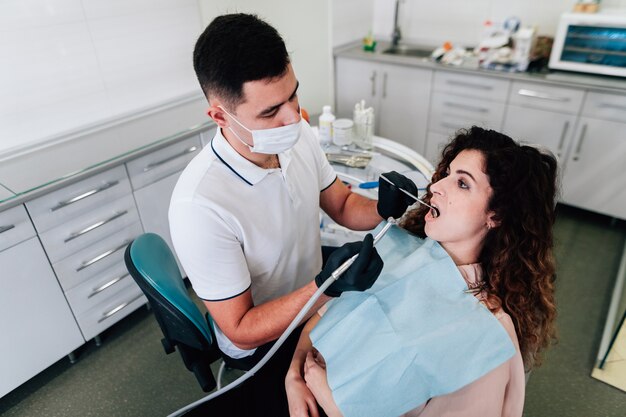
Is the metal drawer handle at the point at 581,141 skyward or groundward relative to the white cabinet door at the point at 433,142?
skyward

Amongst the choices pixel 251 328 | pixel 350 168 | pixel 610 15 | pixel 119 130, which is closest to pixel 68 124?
pixel 119 130

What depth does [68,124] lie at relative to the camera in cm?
202

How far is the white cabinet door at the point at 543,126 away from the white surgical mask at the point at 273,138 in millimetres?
1925

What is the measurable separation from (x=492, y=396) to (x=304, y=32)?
2.64 meters

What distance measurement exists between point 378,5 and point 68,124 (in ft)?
8.64

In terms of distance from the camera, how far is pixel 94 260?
1846mm

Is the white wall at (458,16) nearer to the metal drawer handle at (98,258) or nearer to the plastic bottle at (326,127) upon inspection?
the plastic bottle at (326,127)

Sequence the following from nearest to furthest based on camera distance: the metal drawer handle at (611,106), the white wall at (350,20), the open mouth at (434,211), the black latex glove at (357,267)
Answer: the black latex glove at (357,267) < the open mouth at (434,211) < the metal drawer handle at (611,106) < the white wall at (350,20)

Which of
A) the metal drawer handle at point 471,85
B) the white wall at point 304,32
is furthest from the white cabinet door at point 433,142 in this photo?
the white wall at point 304,32

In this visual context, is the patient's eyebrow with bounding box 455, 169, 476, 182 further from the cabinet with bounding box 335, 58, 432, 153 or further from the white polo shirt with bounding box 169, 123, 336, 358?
the cabinet with bounding box 335, 58, 432, 153

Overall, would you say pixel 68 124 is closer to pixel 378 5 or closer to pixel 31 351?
pixel 31 351

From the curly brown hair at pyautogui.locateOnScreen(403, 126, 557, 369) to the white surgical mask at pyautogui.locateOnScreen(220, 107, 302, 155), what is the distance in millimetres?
498

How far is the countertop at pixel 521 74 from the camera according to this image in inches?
92.8

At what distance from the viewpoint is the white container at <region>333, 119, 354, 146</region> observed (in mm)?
1841
